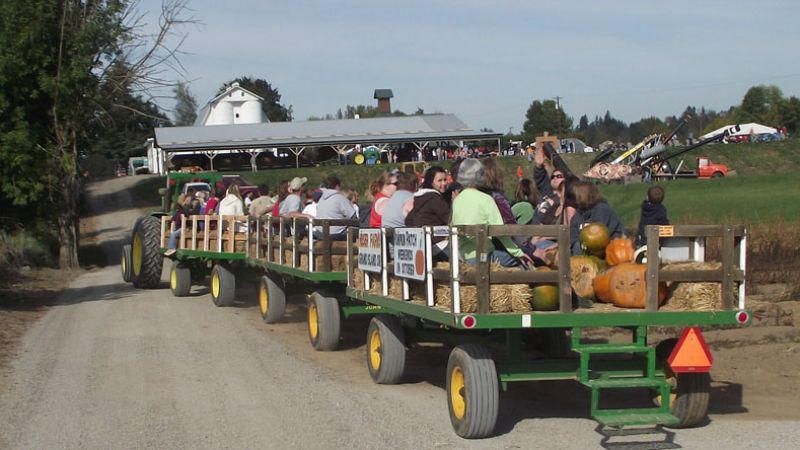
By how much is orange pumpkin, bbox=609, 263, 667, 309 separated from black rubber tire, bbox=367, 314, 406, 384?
107 inches

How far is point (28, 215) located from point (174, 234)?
25.9 ft

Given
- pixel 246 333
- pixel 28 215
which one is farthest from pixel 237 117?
pixel 246 333

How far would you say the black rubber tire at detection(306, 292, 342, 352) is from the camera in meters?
12.5

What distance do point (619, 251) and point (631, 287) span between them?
0.62m

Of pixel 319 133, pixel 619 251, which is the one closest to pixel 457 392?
pixel 619 251

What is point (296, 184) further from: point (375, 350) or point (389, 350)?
point (389, 350)

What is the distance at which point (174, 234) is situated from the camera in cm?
1969

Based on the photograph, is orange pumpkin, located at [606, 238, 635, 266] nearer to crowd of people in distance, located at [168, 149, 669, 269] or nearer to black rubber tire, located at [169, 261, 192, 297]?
crowd of people in distance, located at [168, 149, 669, 269]

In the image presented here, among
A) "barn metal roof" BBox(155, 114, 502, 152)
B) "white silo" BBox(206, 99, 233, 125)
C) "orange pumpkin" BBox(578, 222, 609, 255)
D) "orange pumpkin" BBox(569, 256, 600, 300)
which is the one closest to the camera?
"orange pumpkin" BBox(569, 256, 600, 300)

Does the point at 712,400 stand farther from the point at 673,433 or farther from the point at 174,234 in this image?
the point at 174,234

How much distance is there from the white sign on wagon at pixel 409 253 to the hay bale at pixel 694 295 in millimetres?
1956

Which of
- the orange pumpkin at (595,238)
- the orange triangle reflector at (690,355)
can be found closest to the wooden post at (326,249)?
the orange pumpkin at (595,238)

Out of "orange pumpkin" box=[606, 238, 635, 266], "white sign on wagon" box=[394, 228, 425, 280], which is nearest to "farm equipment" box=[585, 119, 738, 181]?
"white sign on wagon" box=[394, 228, 425, 280]

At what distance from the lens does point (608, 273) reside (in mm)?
8211
